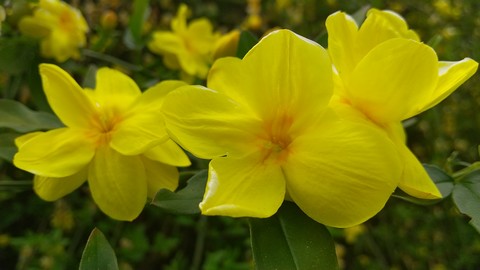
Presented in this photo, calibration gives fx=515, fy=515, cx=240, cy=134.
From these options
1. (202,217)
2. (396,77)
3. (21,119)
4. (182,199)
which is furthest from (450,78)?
(202,217)

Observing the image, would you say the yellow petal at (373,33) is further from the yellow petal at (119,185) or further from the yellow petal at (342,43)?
the yellow petal at (119,185)

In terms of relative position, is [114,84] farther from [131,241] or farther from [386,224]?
[386,224]

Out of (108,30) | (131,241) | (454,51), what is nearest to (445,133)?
(454,51)

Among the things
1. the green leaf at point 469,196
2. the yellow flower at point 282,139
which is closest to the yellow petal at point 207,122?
the yellow flower at point 282,139

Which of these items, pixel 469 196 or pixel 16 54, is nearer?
pixel 469 196

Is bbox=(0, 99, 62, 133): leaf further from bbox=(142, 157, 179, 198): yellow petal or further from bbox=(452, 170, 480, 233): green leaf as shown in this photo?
bbox=(452, 170, 480, 233): green leaf

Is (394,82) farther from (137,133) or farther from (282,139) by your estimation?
(137,133)

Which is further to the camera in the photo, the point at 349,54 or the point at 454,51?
the point at 454,51
